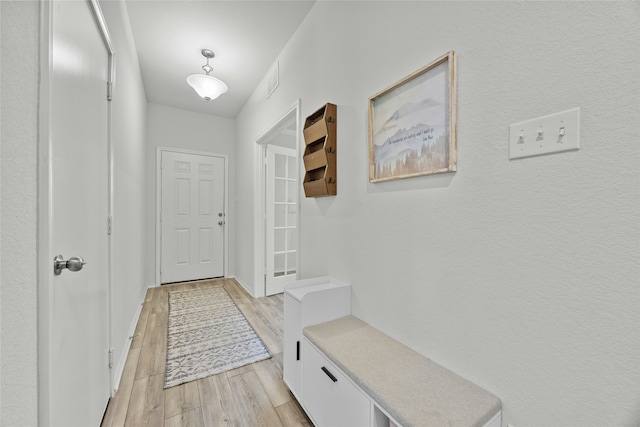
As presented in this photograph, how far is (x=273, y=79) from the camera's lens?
2.73m

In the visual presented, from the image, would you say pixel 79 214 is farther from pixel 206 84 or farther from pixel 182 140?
pixel 182 140

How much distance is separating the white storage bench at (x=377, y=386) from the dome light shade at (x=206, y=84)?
237cm

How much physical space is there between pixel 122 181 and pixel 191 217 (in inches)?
81.7

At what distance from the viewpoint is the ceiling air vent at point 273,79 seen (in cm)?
265

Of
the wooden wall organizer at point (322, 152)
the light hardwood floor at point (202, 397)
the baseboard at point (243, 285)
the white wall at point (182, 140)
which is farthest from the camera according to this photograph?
the white wall at point (182, 140)

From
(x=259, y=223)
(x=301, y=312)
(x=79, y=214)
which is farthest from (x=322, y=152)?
(x=259, y=223)

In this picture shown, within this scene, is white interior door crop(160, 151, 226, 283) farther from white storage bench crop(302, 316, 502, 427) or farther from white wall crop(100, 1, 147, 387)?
white storage bench crop(302, 316, 502, 427)

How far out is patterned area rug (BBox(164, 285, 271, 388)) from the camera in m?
1.81

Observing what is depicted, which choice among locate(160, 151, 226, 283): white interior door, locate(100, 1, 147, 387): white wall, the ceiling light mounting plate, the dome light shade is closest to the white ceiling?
the ceiling light mounting plate

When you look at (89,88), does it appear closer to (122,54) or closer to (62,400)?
(122,54)

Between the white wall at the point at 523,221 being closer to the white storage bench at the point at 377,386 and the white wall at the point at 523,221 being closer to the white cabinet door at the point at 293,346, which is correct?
the white storage bench at the point at 377,386

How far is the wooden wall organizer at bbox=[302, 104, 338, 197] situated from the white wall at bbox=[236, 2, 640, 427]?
360mm

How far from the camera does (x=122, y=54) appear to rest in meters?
1.92

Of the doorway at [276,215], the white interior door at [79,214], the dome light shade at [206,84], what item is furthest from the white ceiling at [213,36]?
the white interior door at [79,214]
